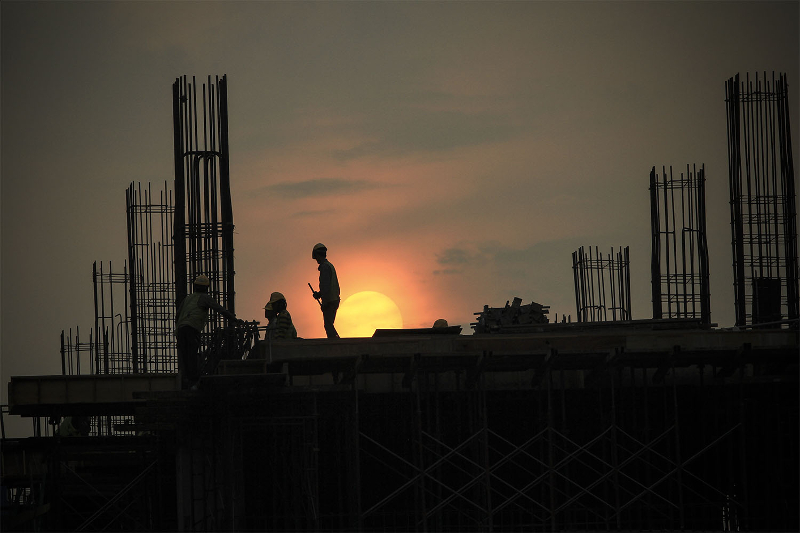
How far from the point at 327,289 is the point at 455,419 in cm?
429

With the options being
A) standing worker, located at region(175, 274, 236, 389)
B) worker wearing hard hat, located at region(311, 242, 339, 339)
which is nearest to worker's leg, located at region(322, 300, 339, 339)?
worker wearing hard hat, located at region(311, 242, 339, 339)

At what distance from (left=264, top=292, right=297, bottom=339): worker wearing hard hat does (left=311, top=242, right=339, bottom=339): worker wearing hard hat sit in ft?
2.36

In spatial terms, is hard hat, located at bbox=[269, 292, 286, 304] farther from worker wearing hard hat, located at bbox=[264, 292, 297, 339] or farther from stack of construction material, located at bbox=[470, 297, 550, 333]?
stack of construction material, located at bbox=[470, 297, 550, 333]

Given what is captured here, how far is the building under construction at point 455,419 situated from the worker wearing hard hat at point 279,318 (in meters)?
0.58

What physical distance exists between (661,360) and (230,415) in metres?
8.06

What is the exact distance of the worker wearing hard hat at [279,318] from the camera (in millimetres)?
23578

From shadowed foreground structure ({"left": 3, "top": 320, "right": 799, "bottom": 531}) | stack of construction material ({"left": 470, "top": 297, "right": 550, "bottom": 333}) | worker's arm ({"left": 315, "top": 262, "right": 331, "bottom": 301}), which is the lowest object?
shadowed foreground structure ({"left": 3, "top": 320, "right": 799, "bottom": 531})

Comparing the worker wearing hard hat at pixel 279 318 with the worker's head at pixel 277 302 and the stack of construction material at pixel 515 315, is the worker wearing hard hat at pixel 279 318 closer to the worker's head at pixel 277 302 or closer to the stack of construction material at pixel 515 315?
the worker's head at pixel 277 302

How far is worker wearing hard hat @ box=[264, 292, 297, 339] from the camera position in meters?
23.6

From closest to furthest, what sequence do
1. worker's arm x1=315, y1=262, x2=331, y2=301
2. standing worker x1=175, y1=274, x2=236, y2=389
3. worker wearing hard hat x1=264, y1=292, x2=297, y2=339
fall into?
standing worker x1=175, y1=274, x2=236, y2=389 < worker wearing hard hat x1=264, y1=292, x2=297, y2=339 < worker's arm x1=315, y1=262, x2=331, y2=301

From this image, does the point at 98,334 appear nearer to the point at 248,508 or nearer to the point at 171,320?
the point at 171,320

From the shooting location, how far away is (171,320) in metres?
35.2

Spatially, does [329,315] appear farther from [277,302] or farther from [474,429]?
[474,429]

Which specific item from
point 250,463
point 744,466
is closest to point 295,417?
point 250,463
